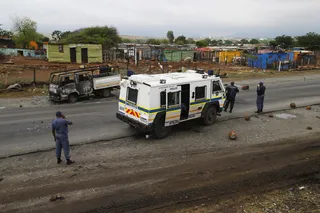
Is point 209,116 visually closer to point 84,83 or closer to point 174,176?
point 174,176

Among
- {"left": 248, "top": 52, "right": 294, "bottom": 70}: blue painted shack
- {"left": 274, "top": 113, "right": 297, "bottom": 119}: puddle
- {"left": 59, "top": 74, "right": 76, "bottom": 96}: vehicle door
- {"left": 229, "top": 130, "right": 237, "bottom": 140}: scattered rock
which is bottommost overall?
{"left": 229, "top": 130, "right": 237, "bottom": 140}: scattered rock

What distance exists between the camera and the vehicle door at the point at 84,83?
1764cm

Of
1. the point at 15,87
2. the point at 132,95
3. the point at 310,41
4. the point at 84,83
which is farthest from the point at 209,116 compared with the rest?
the point at 310,41

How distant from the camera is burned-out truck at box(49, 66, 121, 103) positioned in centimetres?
1698

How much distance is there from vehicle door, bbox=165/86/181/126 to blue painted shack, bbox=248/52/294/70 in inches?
1147

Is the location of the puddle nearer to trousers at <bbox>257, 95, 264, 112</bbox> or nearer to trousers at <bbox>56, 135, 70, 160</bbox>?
trousers at <bbox>257, 95, 264, 112</bbox>

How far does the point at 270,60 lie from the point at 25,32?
180 ft

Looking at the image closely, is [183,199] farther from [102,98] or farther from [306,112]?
[102,98]

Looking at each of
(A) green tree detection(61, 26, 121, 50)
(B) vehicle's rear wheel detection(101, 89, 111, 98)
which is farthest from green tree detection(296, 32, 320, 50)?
(B) vehicle's rear wheel detection(101, 89, 111, 98)

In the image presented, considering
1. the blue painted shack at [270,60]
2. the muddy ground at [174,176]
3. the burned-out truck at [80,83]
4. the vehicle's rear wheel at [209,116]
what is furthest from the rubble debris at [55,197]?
the blue painted shack at [270,60]

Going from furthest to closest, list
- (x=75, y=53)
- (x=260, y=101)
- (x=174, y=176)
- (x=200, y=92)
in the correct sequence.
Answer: (x=75, y=53), (x=260, y=101), (x=200, y=92), (x=174, y=176)

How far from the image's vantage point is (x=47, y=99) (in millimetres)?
18281

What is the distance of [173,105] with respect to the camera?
10.6 metres

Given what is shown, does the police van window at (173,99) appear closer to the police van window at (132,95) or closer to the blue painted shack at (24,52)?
the police van window at (132,95)
